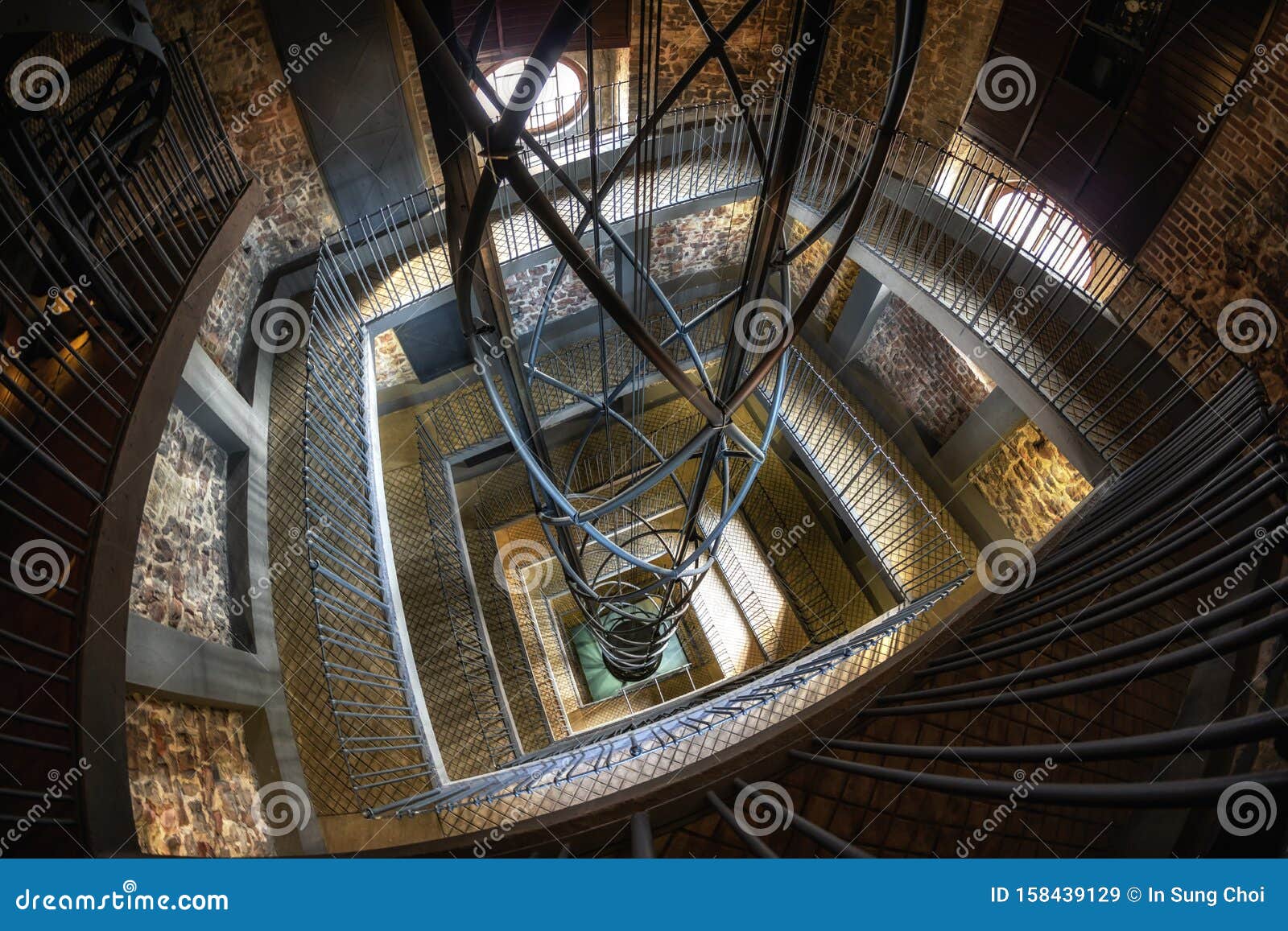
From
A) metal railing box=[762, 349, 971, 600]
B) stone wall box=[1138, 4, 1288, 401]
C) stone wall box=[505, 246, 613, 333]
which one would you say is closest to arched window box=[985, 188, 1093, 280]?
stone wall box=[1138, 4, 1288, 401]

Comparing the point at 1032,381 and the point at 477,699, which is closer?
the point at 1032,381

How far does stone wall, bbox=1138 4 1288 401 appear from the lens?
4016 millimetres

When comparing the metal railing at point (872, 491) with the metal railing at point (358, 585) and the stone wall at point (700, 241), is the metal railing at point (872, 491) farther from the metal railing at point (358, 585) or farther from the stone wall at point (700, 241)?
the metal railing at point (358, 585)

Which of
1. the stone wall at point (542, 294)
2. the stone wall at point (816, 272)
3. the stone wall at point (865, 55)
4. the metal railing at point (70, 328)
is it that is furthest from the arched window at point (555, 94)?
the metal railing at point (70, 328)

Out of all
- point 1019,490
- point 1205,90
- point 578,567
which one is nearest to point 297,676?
point 578,567

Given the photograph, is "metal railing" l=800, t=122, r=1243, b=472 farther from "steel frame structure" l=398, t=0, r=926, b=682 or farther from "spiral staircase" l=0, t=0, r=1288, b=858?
"steel frame structure" l=398, t=0, r=926, b=682

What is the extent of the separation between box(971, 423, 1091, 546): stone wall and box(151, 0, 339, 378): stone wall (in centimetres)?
652

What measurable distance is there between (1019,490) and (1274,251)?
2.83 m

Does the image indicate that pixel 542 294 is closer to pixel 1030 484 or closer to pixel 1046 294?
pixel 1046 294

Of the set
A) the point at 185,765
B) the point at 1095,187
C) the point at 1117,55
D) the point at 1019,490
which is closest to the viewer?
the point at 185,765

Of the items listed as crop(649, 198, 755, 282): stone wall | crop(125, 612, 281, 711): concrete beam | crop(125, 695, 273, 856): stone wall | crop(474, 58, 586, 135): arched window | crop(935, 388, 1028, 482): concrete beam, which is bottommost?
crop(125, 695, 273, 856): stone wall

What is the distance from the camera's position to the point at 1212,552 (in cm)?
173

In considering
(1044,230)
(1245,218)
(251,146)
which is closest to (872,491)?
(1044,230)

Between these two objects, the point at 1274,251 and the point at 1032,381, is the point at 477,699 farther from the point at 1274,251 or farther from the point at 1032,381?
the point at 1274,251
